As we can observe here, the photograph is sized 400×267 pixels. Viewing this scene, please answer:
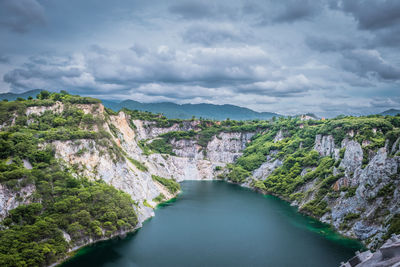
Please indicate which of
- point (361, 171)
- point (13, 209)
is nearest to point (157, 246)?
point (13, 209)

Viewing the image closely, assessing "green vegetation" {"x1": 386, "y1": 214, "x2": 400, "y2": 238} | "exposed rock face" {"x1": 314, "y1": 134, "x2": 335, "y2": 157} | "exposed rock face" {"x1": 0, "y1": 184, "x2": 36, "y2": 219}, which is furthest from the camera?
"exposed rock face" {"x1": 314, "y1": 134, "x2": 335, "y2": 157}

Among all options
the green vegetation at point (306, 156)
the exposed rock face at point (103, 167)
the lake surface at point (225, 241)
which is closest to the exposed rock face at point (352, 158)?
the green vegetation at point (306, 156)

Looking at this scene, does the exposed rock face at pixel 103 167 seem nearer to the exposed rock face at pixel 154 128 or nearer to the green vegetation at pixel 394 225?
the green vegetation at pixel 394 225

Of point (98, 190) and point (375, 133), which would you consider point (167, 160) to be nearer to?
point (98, 190)

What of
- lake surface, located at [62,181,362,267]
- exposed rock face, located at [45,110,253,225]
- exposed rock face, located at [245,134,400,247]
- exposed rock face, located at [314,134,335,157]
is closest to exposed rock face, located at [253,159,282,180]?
exposed rock face, located at [314,134,335,157]

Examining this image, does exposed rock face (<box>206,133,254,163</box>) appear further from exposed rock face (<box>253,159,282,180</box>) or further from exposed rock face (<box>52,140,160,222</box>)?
exposed rock face (<box>52,140,160,222</box>)
